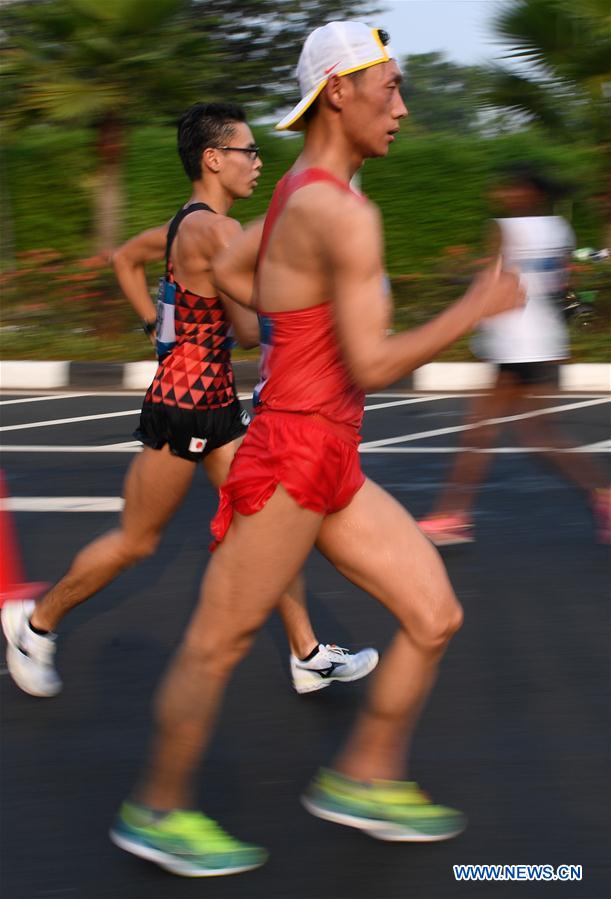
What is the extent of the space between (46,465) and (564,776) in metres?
4.92

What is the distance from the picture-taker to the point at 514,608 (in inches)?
199

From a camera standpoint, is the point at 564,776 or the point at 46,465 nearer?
the point at 564,776

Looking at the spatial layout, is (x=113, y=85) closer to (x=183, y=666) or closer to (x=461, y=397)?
(x=461, y=397)

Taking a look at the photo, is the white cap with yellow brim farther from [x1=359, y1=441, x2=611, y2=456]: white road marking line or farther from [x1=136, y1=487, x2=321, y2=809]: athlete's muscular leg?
[x1=359, y1=441, x2=611, y2=456]: white road marking line

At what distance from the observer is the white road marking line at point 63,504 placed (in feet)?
22.2

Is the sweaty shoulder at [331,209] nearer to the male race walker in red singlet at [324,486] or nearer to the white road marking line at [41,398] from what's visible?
the male race walker in red singlet at [324,486]

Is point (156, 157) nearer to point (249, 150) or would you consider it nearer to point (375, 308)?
point (249, 150)

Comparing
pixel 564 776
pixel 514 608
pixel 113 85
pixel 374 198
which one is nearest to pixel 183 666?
pixel 564 776

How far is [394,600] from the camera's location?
3016 millimetres

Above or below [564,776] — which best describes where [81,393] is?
below

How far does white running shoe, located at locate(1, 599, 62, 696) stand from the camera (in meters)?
4.18

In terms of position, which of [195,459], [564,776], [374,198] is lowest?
[374,198]

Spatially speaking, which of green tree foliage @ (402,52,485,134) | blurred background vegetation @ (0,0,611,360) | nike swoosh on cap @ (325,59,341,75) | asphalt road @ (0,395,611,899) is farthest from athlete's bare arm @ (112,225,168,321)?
green tree foliage @ (402,52,485,134)

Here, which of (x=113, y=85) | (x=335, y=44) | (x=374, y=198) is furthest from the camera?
(x=374, y=198)
